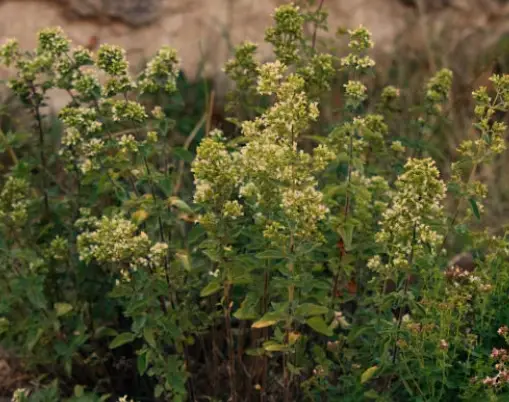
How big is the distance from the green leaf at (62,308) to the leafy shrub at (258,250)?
0.04 feet

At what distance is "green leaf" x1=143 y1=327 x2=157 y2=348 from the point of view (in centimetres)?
319

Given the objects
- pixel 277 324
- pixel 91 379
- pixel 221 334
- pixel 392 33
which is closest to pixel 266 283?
pixel 277 324

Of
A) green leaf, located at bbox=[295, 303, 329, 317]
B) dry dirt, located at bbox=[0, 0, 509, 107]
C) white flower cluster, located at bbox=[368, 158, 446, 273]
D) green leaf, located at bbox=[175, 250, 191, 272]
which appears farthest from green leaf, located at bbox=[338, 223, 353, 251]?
dry dirt, located at bbox=[0, 0, 509, 107]

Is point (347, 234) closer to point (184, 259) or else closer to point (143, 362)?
point (184, 259)

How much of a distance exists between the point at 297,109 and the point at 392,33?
12.1 feet

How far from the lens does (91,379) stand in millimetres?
3986

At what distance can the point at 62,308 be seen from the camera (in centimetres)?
360

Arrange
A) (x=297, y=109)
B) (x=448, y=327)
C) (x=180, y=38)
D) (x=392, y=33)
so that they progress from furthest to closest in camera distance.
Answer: (x=392, y=33), (x=180, y=38), (x=448, y=327), (x=297, y=109)

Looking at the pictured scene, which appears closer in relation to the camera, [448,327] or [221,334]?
[448,327]

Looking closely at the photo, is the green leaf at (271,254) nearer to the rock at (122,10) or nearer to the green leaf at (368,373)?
the green leaf at (368,373)

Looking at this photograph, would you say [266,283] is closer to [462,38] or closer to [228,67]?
[228,67]

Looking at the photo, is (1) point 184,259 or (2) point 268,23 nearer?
(1) point 184,259

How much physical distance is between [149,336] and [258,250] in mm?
460

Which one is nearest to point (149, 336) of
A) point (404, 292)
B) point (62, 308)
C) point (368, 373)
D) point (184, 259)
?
point (184, 259)
